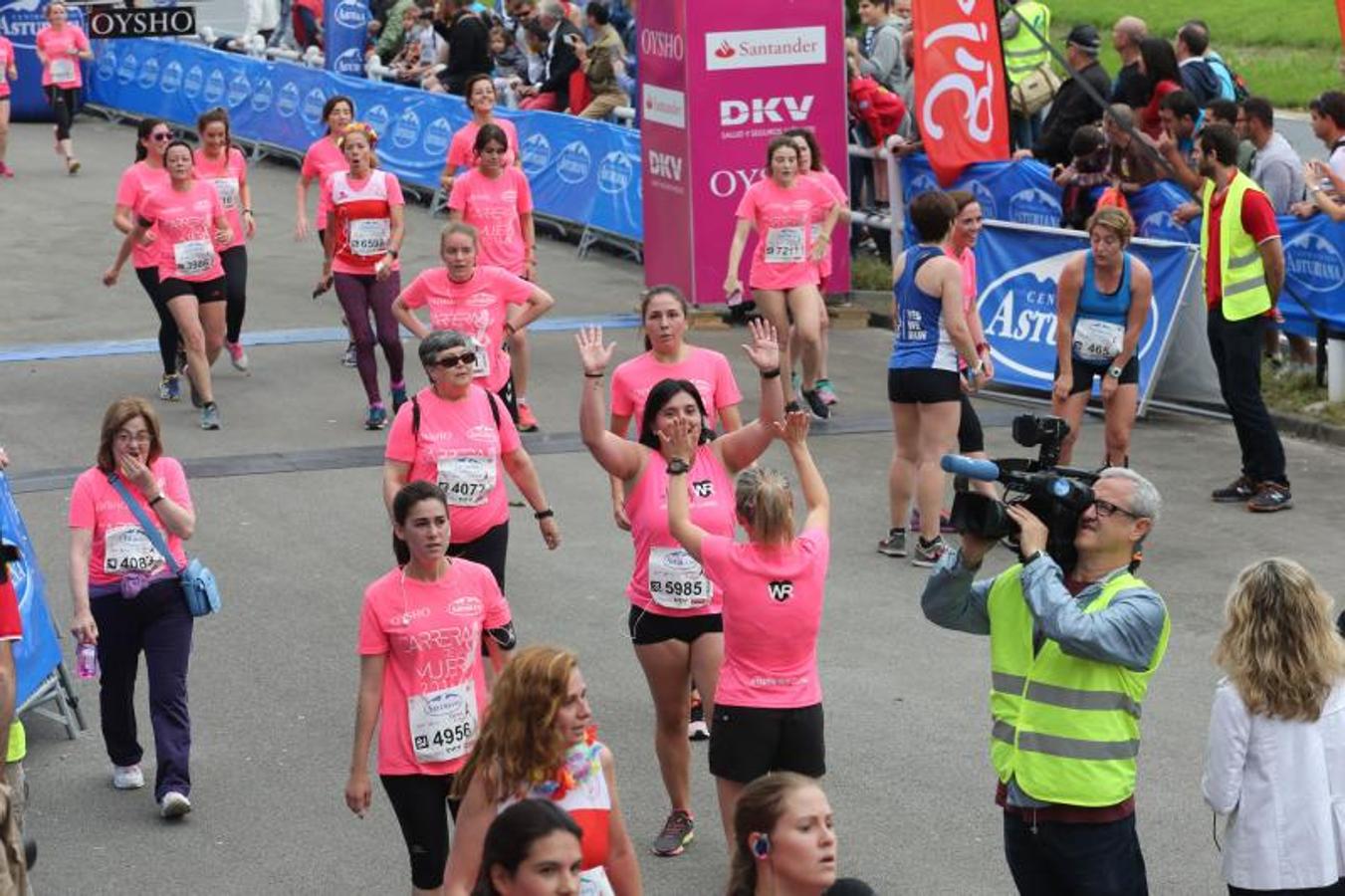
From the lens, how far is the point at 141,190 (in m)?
15.1

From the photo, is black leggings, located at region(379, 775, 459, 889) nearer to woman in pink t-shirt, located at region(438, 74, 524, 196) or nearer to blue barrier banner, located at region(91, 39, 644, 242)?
woman in pink t-shirt, located at region(438, 74, 524, 196)

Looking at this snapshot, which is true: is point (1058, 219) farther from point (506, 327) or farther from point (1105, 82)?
point (506, 327)

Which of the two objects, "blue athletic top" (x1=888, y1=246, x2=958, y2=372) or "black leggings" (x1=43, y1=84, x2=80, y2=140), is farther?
"black leggings" (x1=43, y1=84, x2=80, y2=140)

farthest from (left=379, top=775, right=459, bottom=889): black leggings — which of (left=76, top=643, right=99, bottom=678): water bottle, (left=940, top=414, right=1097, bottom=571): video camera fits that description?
(left=940, top=414, right=1097, bottom=571): video camera

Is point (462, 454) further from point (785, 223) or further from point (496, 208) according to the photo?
point (496, 208)

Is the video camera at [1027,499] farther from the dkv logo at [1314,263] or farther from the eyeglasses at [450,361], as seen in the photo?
the dkv logo at [1314,263]

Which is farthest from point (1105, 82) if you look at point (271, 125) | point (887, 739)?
point (271, 125)

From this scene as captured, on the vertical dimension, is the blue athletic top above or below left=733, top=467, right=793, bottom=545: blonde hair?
below

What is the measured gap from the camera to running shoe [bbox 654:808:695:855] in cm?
826

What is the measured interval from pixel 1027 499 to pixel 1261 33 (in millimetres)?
30282

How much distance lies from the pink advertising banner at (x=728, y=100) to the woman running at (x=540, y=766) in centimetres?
1191

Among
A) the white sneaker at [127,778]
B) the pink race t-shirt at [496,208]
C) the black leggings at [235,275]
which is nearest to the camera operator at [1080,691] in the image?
the white sneaker at [127,778]

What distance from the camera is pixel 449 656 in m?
7.34

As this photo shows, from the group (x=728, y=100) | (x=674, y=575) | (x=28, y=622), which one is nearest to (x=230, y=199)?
(x=728, y=100)
